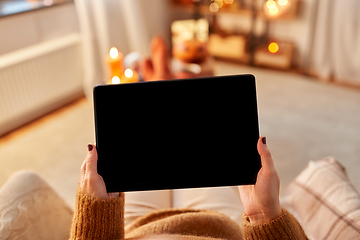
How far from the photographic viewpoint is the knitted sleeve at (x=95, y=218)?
68cm

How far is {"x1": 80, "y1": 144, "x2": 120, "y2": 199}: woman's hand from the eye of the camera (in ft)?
2.19

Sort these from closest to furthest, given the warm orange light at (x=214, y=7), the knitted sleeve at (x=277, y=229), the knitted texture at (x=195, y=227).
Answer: the knitted sleeve at (x=277, y=229)
the knitted texture at (x=195, y=227)
the warm orange light at (x=214, y=7)

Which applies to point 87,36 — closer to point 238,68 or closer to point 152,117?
point 238,68

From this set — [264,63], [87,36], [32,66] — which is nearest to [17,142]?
[32,66]

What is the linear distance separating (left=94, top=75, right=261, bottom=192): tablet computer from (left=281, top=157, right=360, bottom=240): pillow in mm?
248

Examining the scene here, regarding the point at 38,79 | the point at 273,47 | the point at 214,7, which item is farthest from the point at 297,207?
the point at 214,7

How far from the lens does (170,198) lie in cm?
108

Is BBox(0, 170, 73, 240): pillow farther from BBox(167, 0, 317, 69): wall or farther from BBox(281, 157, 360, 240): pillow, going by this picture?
BBox(167, 0, 317, 69): wall

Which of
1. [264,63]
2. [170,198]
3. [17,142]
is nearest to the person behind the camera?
[170,198]

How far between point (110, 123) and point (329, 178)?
584 mm

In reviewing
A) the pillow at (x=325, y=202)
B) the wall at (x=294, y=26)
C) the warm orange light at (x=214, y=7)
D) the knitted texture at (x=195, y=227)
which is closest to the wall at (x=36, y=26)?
the warm orange light at (x=214, y=7)

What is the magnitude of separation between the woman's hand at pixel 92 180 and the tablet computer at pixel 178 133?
0.04ft

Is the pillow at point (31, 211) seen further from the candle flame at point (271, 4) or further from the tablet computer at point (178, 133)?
the candle flame at point (271, 4)

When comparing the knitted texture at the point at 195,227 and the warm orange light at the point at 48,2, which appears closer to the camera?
the knitted texture at the point at 195,227
